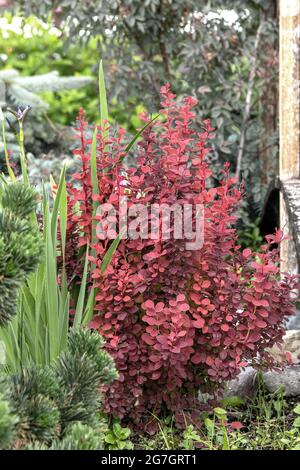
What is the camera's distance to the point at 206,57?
5625mm

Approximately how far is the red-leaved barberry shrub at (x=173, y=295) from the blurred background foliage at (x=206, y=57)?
2.68 m

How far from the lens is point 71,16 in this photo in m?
5.71

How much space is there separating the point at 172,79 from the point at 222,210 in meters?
3.39

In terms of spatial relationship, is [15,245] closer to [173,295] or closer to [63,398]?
[63,398]

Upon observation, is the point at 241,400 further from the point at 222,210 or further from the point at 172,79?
the point at 172,79

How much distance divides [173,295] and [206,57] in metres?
3.09

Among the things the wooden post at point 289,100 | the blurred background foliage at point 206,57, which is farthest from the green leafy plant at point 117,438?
the blurred background foliage at point 206,57

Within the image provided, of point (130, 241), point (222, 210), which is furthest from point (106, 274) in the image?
point (222, 210)

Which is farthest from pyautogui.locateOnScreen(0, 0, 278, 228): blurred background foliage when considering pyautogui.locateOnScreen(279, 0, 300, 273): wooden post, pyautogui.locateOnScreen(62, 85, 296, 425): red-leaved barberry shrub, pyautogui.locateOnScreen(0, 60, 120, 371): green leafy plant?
pyautogui.locateOnScreen(0, 60, 120, 371): green leafy plant

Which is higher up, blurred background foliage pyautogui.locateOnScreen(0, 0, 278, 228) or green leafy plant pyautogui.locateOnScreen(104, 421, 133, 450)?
blurred background foliage pyautogui.locateOnScreen(0, 0, 278, 228)

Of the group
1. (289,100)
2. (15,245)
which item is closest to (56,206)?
(15,245)

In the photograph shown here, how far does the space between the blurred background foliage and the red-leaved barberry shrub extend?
105 inches

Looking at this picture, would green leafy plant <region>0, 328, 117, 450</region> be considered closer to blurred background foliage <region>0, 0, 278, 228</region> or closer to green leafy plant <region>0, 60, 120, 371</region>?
green leafy plant <region>0, 60, 120, 371</region>

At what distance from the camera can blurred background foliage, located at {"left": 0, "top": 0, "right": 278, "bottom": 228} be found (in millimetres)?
5613
